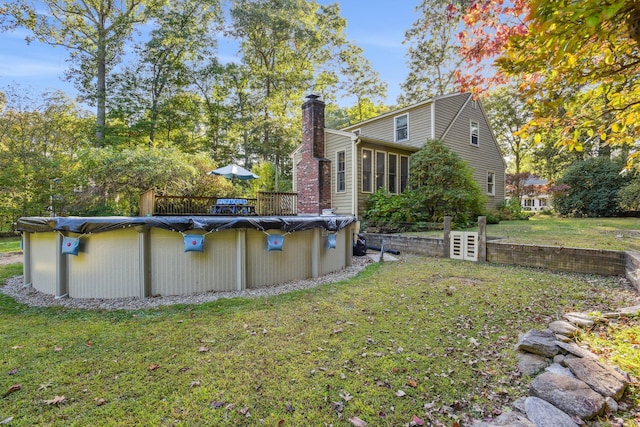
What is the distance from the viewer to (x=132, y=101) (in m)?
17.7

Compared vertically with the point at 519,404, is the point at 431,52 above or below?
above

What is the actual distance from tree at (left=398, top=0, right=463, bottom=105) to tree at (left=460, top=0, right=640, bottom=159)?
61.3 ft

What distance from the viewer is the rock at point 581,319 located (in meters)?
3.11

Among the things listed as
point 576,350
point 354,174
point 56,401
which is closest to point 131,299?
point 56,401

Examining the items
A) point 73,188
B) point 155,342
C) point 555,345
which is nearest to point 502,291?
point 555,345

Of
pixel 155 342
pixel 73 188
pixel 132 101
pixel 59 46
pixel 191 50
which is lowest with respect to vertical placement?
pixel 155 342

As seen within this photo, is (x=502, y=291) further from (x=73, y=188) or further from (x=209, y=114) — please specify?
(x=209, y=114)

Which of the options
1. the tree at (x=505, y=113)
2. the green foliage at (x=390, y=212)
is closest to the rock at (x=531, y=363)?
the green foliage at (x=390, y=212)

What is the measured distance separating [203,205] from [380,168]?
24.0 ft

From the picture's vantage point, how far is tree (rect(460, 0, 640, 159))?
1616 millimetres

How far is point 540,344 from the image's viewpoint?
2.66 metres

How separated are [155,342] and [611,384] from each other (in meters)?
3.90

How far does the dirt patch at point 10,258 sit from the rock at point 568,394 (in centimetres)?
1127

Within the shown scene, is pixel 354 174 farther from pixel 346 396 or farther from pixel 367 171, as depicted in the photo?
pixel 346 396
